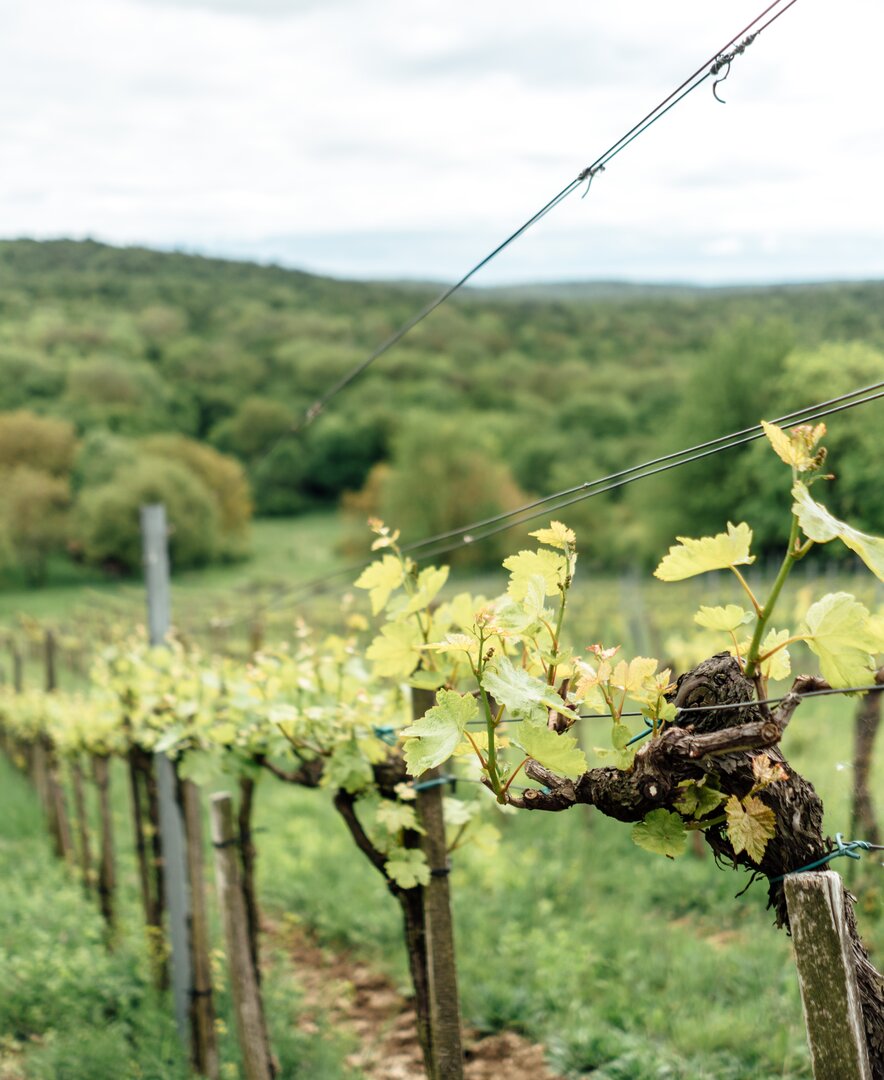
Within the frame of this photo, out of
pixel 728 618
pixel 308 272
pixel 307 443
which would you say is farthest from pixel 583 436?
pixel 728 618

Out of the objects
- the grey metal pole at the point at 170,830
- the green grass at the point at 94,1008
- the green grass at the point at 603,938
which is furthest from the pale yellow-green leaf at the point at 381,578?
the grey metal pole at the point at 170,830

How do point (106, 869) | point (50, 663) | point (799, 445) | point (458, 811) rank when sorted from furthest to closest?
point (50, 663), point (106, 869), point (458, 811), point (799, 445)

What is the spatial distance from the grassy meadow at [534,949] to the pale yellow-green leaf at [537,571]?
2.29 metres

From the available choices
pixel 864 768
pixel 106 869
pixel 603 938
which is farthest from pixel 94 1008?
pixel 864 768

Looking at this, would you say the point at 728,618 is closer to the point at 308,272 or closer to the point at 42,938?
the point at 42,938

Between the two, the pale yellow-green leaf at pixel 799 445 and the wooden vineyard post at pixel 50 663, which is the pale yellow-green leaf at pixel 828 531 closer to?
the pale yellow-green leaf at pixel 799 445

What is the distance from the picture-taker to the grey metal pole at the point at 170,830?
17.2 ft

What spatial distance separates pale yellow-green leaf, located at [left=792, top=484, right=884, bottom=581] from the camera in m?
1.39

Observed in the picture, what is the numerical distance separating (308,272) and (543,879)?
81748 millimetres

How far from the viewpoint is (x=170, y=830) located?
18.1 feet

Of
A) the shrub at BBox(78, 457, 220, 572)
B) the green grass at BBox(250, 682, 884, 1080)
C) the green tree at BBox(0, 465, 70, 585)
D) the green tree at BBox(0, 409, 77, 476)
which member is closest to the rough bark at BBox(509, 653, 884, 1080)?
the green grass at BBox(250, 682, 884, 1080)

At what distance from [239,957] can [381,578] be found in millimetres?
2658

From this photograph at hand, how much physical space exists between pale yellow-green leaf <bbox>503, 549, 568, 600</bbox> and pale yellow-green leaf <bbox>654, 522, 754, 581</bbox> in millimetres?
324

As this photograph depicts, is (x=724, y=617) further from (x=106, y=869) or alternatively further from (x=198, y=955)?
(x=106, y=869)
